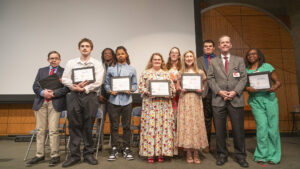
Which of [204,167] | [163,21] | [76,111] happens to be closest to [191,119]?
[204,167]

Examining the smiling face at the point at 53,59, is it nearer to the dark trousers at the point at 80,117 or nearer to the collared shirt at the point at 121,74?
the dark trousers at the point at 80,117

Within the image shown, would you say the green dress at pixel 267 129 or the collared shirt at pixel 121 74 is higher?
the collared shirt at pixel 121 74

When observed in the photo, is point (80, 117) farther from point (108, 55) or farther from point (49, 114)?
point (108, 55)

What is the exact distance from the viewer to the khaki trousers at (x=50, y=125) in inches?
101

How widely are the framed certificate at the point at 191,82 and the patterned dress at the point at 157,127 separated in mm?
193

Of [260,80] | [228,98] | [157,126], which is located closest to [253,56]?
[260,80]

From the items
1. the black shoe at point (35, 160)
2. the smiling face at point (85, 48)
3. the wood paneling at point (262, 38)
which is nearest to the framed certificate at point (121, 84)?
the smiling face at point (85, 48)

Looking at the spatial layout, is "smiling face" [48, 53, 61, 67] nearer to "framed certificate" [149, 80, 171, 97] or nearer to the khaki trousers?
the khaki trousers

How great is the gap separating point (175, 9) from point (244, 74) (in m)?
2.59

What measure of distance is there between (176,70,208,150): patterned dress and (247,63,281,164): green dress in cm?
81

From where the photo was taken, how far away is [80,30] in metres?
4.28

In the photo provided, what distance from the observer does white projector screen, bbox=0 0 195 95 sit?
4.16 meters

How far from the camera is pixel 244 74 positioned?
2.57 meters

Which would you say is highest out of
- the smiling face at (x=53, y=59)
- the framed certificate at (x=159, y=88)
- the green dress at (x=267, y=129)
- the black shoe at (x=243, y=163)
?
the smiling face at (x=53, y=59)
